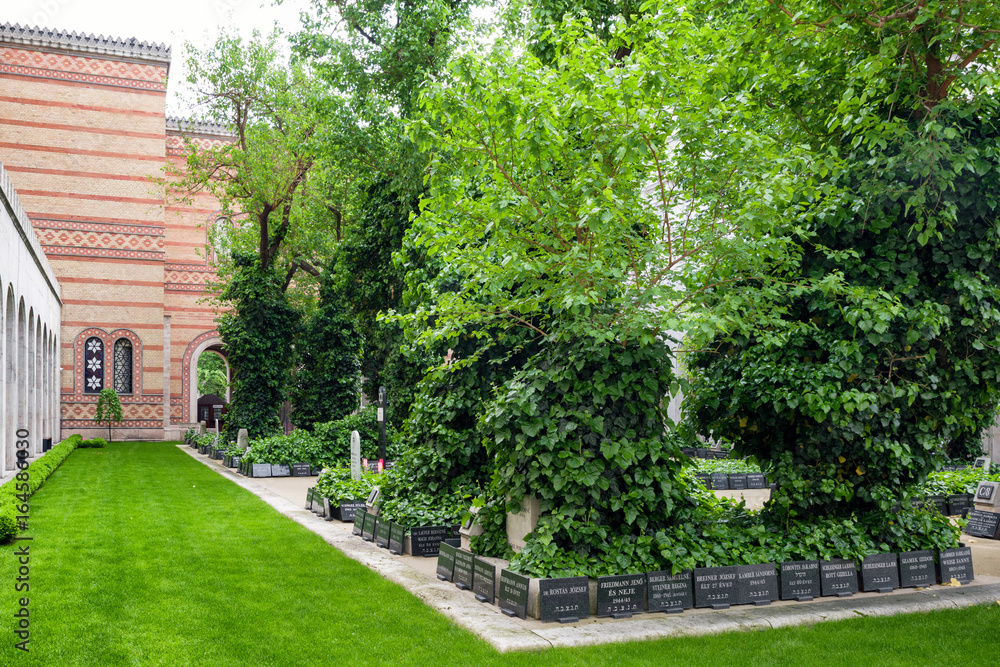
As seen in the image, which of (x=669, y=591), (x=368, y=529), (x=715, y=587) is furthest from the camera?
(x=368, y=529)

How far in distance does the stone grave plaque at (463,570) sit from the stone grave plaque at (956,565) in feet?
17.5

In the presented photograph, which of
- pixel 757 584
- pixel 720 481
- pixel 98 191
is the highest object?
pixel 98 191

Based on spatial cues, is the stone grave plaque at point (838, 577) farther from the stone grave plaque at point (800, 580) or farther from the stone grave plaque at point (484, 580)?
the stone grave plaque at point (484, 580)

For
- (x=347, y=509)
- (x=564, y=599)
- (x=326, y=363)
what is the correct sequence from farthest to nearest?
(x=326, y=363)
(x=347, y=509)
(x=564, y=599)

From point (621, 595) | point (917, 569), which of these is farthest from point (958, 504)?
point (621, 595)

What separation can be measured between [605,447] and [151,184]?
33.7 m

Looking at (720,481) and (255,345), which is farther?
(255,345)

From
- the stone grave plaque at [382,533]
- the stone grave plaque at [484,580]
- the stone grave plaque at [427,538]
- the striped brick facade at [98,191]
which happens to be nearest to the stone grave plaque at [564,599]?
the stone grave plaque at [484,580]

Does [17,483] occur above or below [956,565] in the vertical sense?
above

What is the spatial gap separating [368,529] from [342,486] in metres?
2.92

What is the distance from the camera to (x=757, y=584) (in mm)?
7875

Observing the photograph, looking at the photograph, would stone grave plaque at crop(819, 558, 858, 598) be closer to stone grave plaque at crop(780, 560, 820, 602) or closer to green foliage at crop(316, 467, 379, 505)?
stone grave plaque at crop(780, 560, 820, 602)

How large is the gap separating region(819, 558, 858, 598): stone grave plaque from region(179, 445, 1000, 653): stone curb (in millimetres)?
135

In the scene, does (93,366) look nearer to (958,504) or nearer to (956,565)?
(958,504)
